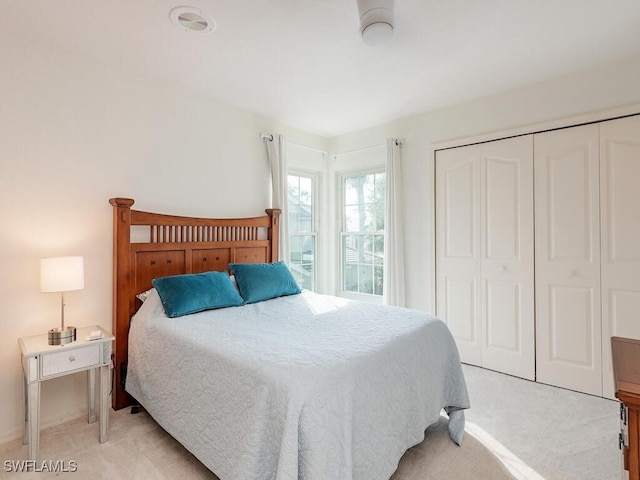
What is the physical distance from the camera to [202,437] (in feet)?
5.73

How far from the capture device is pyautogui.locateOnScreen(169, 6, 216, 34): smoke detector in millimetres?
1959

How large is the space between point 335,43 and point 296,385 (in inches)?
82.8

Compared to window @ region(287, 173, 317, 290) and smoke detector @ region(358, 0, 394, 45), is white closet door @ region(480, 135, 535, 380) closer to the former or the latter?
smoke detector @ region(358, 0, 394, 45)

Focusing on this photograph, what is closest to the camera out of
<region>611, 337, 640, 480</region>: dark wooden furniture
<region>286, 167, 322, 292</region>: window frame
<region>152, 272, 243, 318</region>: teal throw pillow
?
<region>611, 337, 640, 480</region>: dark wooden furniture

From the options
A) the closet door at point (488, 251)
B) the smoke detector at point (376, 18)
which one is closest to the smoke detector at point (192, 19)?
the smoke detector at point (376, 18)

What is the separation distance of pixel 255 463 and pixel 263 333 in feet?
2.27

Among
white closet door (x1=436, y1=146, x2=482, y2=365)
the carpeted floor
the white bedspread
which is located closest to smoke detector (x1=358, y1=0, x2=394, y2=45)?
the white bedspread

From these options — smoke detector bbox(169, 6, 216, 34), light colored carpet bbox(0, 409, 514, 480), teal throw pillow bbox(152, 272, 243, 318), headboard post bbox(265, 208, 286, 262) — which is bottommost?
light colored carpet bbox(0, 409, 514, 480)

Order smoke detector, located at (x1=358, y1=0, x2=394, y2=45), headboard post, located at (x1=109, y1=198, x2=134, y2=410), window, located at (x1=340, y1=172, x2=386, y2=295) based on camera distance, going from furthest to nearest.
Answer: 1. window, located at (x1=340, y1=172, x2=386, y2=295)
2. headboard post, located at (x1=109, y1=198, x2=134, y2=410)
3. smoke detector, located at (x1=358, y1=0, x2=394, y2=45)

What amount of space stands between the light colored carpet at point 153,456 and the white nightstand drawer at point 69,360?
1.62 feet

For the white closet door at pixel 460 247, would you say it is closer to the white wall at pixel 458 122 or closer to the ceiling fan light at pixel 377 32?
the white wall at pixel 458 122

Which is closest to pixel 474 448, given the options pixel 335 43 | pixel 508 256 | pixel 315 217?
pixel 508 256

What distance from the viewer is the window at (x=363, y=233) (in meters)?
4.18

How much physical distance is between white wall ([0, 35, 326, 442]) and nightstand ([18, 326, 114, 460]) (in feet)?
0.73
